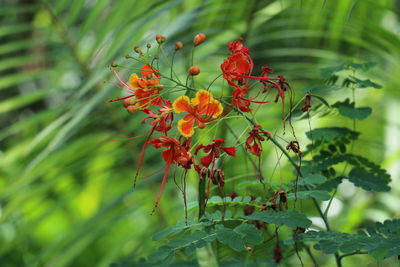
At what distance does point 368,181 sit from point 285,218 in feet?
0.70

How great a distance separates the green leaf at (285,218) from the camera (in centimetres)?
57

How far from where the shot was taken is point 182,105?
570 millimetres

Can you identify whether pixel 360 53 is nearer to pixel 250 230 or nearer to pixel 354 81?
pixel 354 81

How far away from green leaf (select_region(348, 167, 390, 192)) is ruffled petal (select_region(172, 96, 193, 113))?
288mm

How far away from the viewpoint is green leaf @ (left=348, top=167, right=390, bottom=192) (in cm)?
73

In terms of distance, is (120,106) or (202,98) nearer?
(202,98)

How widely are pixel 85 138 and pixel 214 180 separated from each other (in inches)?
32.9

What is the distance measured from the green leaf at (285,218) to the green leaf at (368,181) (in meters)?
0.19

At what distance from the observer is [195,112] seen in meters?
0.57

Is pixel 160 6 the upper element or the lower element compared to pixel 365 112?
upper

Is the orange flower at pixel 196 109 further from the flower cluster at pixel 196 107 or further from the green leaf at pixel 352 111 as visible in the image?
the green leaf at pixel 352 111

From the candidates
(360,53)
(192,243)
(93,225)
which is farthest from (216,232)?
(360,53)

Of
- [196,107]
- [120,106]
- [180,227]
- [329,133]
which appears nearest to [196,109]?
[196,107]

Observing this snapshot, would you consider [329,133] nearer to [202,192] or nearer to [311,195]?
[311,195]
